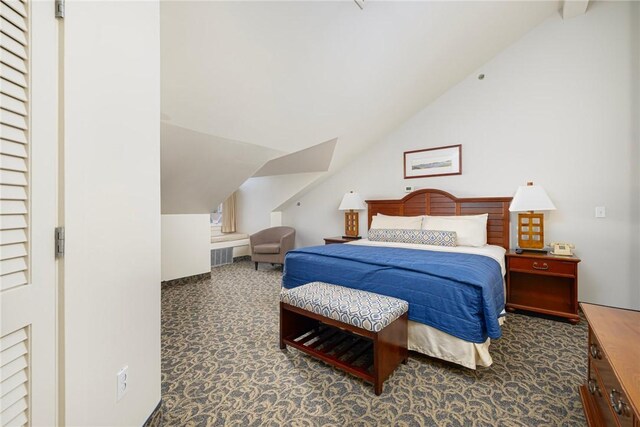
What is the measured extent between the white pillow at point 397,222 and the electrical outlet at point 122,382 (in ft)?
10.1

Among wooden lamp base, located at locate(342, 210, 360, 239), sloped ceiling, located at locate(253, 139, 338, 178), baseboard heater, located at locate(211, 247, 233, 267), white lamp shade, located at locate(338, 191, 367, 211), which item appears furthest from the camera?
baseboard heater, located at locate(211, 247, 233, 267)

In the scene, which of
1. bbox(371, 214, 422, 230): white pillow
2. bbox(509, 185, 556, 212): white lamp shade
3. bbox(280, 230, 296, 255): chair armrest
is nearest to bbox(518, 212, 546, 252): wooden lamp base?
bbox(509, 185, 556, 212): white lamp shade

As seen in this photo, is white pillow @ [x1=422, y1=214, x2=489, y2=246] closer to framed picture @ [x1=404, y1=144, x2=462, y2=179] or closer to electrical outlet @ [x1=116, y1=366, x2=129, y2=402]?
framed picture @ [x1=404, y1=144, x2=462, y2=179]

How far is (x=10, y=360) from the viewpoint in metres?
0.70

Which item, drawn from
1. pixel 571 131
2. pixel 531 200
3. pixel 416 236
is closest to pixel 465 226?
pixel 416 236

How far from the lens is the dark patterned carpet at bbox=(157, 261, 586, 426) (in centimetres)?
146

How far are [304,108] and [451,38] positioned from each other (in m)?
1.65

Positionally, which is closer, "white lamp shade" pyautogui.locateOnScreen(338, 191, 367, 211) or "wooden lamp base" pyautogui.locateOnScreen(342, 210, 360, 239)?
"white lamp shade" pyautogui.locateOnScreen(338, 191, 367, 211)

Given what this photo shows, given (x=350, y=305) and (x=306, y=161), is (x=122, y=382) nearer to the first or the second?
(x=350, y=305)

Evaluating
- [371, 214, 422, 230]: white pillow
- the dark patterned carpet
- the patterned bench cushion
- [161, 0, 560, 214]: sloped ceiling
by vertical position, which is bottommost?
the dark patterned carpet

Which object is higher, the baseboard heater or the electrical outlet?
the electrical outlet

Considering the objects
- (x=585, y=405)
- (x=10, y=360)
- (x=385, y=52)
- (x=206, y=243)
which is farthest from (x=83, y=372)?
(x=206, y=243)

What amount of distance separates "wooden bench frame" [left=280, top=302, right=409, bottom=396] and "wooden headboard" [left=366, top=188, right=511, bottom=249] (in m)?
2.18

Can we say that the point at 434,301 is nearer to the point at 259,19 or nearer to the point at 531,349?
the point at 531,349
